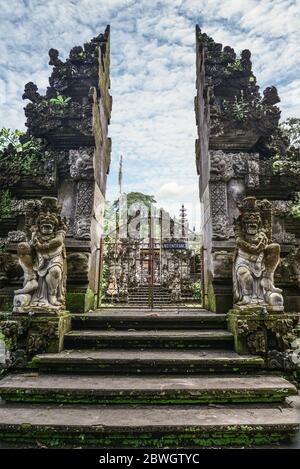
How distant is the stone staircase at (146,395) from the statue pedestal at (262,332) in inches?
8.0

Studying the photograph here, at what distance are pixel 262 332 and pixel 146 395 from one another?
1.74 metres

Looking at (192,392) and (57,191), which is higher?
(57,191)

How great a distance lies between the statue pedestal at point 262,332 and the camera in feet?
12.7

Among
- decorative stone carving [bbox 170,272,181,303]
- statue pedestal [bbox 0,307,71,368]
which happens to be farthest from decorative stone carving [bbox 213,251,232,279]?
decorative stone carving [bbox 170,272,181,303]

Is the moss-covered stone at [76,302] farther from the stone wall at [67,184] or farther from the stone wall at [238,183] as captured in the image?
the stone wall at [238,183]

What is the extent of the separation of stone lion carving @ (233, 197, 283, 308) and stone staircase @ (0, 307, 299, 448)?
69 cm

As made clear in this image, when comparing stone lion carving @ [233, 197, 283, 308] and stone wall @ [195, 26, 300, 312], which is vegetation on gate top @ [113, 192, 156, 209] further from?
stone lion carving @ [233, 197, 283, 308]

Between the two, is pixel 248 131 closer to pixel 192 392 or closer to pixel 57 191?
pixel 57 191

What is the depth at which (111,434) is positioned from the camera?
2.61m

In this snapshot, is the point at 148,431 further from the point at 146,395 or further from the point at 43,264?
the point at 43,264

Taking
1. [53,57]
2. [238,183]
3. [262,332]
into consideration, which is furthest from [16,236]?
[262,332]

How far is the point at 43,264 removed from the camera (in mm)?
4297
